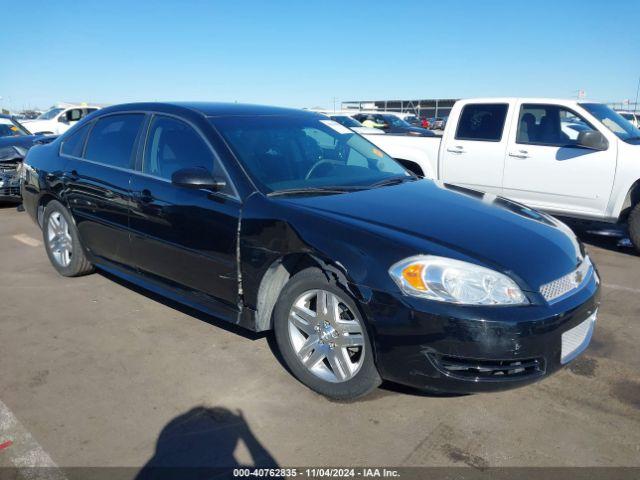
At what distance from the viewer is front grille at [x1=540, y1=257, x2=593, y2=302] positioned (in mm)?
2830

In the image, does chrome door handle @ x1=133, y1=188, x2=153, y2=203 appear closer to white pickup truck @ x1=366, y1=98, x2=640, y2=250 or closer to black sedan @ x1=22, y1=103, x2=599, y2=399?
black sedan @ x1=22, y1=103, x2=599, y2=399

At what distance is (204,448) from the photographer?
272 centimetres

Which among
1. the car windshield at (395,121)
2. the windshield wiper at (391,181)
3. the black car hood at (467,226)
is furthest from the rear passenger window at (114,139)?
the car windshield at (395,121)

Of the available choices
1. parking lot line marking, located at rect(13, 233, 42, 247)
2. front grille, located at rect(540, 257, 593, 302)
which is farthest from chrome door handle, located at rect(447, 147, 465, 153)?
parking lot line marking, located at rect(13, 233, 42, 247)

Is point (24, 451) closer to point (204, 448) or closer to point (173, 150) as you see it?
point (204, 448)

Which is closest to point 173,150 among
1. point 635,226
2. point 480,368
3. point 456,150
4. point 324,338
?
point 324,338

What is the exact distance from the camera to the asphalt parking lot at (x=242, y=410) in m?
2.68

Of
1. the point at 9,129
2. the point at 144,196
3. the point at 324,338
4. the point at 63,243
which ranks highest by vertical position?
the point at 9,129

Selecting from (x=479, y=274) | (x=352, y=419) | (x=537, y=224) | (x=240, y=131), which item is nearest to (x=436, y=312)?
(x=479, y=274)

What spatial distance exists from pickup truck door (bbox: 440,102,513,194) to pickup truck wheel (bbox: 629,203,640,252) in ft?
5.03

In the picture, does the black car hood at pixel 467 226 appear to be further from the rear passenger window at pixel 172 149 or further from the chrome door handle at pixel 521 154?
the chrome door handle at pixel 521 154

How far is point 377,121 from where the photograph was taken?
23141 millimetres

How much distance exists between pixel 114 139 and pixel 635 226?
543cm

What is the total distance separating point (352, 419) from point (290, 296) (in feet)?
2.48
